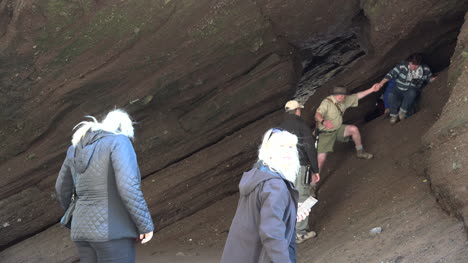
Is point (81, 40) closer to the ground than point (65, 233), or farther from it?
farther from it

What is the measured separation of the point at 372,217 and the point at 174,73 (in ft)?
10.8

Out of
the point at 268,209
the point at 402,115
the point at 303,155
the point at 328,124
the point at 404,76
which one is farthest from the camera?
the point at 402,115

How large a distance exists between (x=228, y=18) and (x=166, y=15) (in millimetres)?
836

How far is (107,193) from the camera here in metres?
4.02

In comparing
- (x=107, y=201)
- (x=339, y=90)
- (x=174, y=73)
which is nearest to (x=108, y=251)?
(x=107, y=201)

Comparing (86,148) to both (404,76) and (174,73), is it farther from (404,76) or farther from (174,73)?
(404,76)

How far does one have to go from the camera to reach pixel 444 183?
523cm

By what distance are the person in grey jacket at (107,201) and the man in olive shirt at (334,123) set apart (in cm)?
402

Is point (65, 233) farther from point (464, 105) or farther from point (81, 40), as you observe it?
point (464, 105)

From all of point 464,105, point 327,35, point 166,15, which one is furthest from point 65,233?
point 464,105

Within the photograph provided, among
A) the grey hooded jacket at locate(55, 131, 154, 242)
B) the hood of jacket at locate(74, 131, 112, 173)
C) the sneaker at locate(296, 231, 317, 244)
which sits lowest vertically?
the sneaker at locate(296, 231, 317, 244)


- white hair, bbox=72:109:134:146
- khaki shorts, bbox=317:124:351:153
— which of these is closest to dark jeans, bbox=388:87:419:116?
khaki shorts, bbox=317:124:351:153

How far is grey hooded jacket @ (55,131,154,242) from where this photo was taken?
3.94 metres

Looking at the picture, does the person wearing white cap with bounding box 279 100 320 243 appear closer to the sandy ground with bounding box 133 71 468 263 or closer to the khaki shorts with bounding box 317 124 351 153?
the sandy ground with bounding box 133 71 468 263
